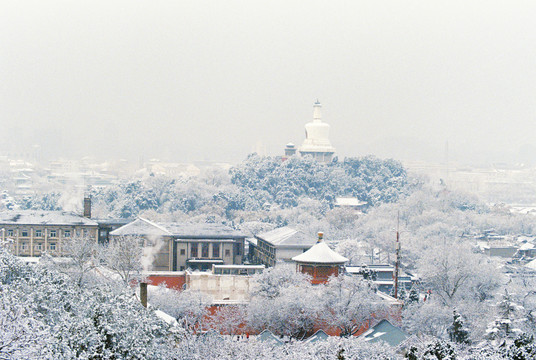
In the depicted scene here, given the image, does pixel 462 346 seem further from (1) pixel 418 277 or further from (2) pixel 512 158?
(2) pixel 512 158

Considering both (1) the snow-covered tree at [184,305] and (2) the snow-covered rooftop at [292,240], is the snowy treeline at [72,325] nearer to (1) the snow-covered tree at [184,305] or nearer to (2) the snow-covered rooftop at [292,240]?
(1) the snow-covered tree at [184,305]

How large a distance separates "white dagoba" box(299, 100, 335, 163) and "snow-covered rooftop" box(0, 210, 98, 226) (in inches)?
3507

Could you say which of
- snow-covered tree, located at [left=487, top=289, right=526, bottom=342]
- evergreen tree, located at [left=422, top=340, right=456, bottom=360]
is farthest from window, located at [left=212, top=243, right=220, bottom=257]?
evergreen tree, located at [left=422, top=340, right=456, bottom=360]

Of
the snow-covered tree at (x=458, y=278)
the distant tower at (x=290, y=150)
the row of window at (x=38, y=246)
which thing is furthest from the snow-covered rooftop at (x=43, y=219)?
the distant tower at (x=290, y=150)

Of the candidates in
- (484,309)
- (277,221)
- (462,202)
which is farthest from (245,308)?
(462,202)

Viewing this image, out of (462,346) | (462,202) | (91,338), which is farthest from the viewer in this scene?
(462,202)

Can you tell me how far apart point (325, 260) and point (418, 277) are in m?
17.4

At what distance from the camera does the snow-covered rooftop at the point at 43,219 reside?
6469 cm

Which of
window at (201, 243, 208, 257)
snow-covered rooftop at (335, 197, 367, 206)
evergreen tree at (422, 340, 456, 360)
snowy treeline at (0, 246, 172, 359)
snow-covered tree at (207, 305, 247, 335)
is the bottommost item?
snow-covered tree at (207, 305, 247, 335)

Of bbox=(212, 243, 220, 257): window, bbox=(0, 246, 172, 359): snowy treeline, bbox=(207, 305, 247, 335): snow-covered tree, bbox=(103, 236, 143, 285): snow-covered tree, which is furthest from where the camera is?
bbox=(212, 243, 220, 257): window

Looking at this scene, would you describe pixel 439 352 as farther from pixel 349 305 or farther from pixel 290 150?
pixel 290 150

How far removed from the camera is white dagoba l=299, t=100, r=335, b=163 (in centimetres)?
15425

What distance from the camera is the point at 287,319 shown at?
4247 cm

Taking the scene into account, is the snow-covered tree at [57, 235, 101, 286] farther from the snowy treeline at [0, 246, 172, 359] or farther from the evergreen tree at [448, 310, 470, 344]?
the evergreen tree at [448, 310, 470, 344]
